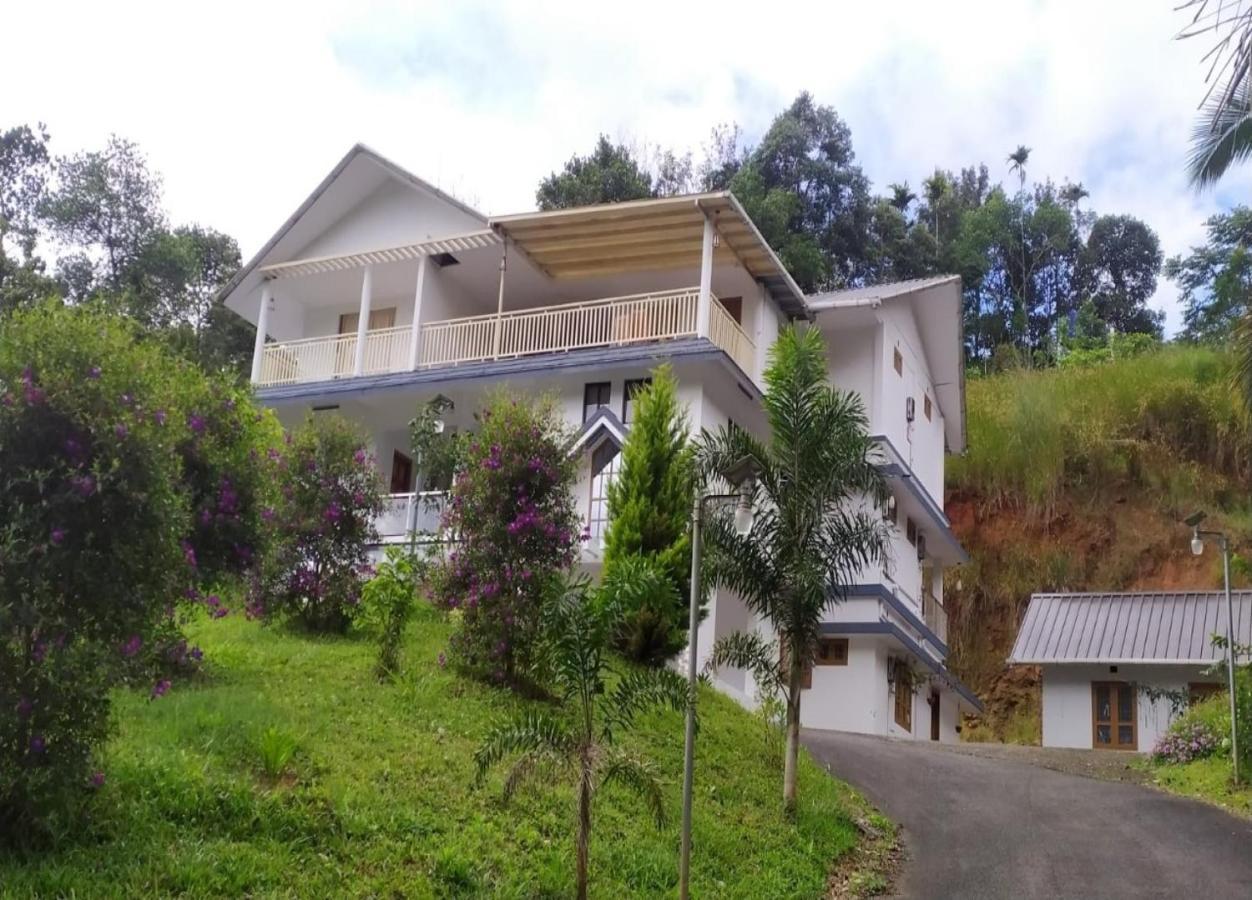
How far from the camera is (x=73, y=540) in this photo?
821cm

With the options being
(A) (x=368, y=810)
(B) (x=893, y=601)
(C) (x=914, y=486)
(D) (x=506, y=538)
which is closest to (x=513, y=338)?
(C) (x=914, y=486)

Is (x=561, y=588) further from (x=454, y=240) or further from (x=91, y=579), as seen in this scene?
(x=454, y=240)

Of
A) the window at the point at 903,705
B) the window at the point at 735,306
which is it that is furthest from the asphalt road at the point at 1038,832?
the window at the point at 735,306

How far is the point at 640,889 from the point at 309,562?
303 inches

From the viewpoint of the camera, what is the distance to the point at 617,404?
2155cm

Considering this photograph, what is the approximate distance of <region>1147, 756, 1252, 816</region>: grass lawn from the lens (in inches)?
637

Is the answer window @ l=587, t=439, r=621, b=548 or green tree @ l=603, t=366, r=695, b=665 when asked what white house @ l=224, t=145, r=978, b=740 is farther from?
green tree @ l=603, t=366, r=695, b=665

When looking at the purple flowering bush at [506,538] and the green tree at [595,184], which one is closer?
the purple flowering bush at [506,538]

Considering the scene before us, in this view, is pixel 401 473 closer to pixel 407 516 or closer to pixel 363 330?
pixel 363 330

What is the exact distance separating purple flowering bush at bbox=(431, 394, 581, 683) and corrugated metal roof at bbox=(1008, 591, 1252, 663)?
13.2 m

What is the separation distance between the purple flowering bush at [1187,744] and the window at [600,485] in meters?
8.80

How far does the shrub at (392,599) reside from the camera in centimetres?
1373

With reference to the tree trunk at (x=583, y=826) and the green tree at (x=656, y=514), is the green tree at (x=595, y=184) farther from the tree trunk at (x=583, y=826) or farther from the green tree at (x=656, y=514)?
the tree trunk at (x=583, y=826)

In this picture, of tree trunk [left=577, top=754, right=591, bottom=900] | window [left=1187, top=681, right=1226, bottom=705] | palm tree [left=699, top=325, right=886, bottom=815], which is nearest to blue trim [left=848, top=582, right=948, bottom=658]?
window [left=1187, top=681, right=1226, bottom=705]
